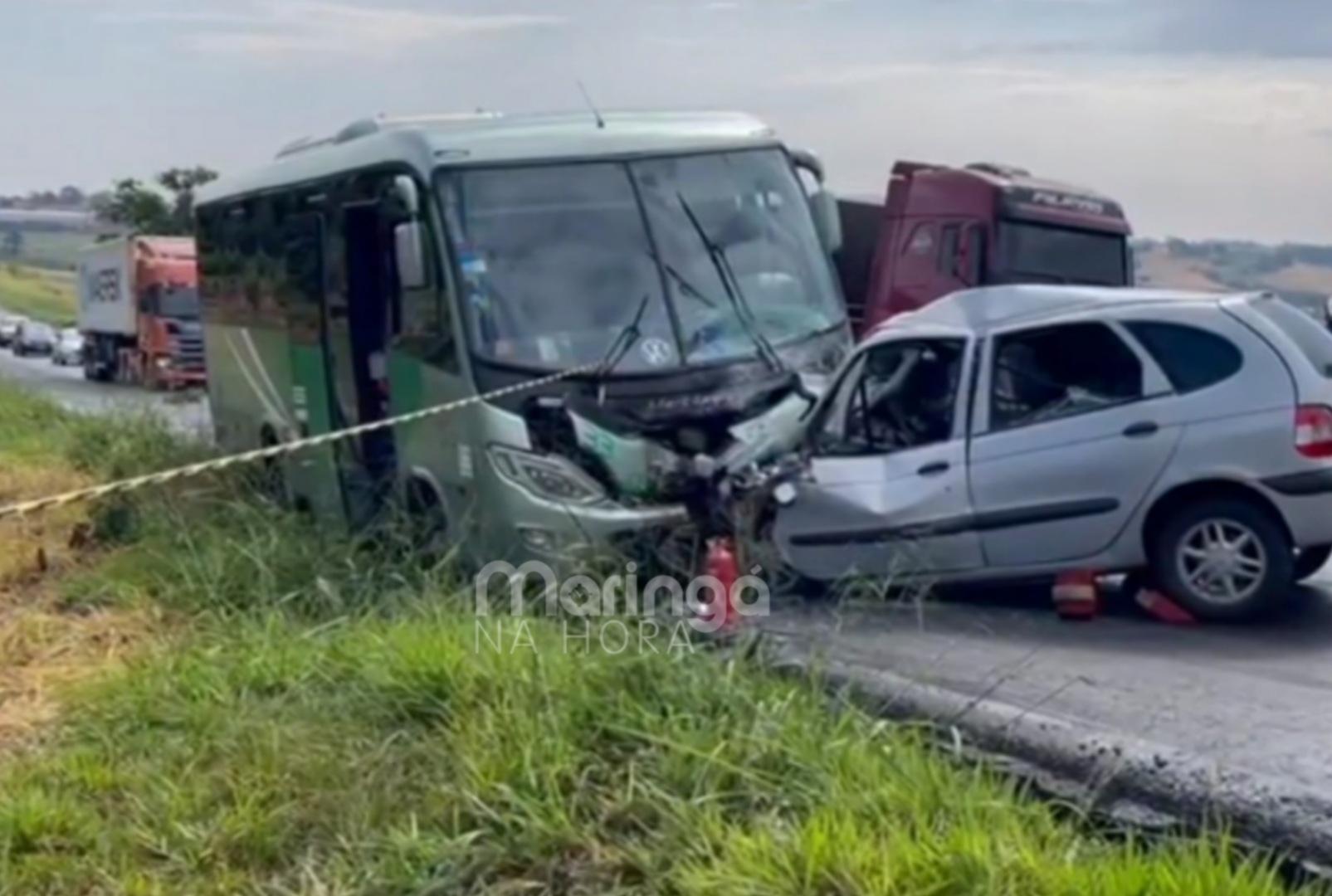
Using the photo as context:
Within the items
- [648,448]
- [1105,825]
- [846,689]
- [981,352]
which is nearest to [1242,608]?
[981,352]

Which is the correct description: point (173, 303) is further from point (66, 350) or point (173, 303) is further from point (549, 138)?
point (549, 138)

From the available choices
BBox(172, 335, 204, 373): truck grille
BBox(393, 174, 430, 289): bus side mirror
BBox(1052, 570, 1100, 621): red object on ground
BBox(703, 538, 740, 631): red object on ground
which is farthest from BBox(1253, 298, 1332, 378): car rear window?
BBox(172, 335, 204, 373): truck grille

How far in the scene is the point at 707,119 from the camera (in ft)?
39.5

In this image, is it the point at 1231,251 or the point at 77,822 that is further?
the point at 1231,251

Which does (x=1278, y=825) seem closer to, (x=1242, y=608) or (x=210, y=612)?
(x=1242, y=608)

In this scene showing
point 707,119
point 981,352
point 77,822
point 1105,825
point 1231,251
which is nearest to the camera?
point 1105,825

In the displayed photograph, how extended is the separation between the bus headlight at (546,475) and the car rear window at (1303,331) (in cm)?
360

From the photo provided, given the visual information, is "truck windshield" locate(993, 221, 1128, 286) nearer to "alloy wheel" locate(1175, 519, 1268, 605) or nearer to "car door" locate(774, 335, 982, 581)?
"car door" locate(774, 335, 982, 581)

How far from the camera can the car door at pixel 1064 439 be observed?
9820 millimetres

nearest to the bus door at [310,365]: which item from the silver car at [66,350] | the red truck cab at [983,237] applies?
the red truck cab at [983,237]

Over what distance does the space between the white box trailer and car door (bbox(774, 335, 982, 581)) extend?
3739cm

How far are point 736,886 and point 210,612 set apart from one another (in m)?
5.17

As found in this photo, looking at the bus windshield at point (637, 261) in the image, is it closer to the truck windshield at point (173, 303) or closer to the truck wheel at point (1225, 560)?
the truck wheel at point (1225, 560)

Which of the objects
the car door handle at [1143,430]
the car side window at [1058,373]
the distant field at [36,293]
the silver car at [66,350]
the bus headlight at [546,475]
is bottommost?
the distant field at [36,293]
